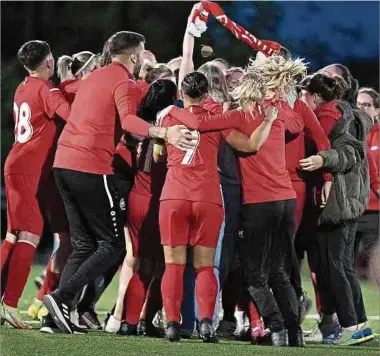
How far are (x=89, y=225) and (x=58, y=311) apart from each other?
609 mm

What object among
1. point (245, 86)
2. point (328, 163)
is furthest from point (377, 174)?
point (245, 86)

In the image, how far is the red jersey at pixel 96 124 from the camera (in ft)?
29.0

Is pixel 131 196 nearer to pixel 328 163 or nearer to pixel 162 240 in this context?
pixel 162 240

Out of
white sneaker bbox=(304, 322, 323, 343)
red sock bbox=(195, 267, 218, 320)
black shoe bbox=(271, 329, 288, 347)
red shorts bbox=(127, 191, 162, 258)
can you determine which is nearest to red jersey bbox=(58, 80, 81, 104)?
red shorts bbox=(127, 191, 162, 258)

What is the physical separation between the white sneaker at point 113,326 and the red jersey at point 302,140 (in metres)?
1.54

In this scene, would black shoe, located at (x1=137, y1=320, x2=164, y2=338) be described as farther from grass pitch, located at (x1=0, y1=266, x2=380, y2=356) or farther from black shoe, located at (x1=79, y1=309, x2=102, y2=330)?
black shoe, located at (x1=79, y1=309, x2=102, y2=330)

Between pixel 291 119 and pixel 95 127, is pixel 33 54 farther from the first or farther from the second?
pixel 291 119

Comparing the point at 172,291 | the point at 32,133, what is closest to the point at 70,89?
the point at 32,133

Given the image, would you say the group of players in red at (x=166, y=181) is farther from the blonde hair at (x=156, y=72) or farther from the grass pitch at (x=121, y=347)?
the grass pitch at (x=121, y=347)

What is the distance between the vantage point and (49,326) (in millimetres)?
8836

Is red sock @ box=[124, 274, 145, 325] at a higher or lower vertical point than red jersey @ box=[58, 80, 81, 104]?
lower

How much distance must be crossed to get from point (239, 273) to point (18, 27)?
8131 mm

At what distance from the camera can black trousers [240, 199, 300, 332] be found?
852 cm

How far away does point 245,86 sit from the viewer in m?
8.51
